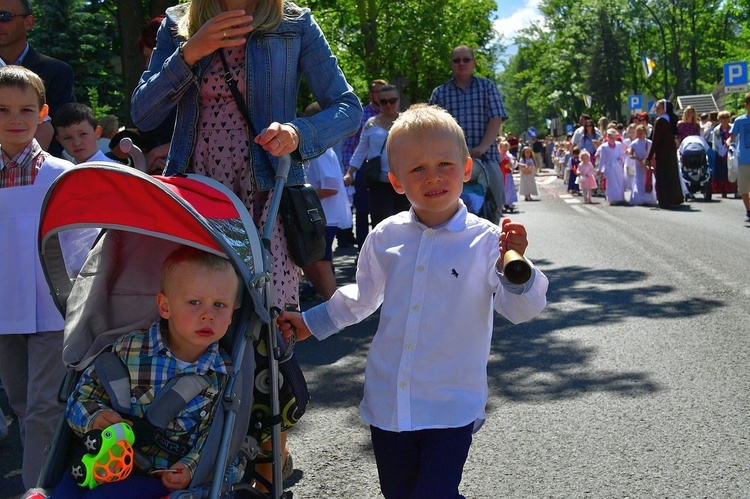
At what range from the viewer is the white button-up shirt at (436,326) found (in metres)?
3.29

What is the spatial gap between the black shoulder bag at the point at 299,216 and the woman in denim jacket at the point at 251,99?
3 cm

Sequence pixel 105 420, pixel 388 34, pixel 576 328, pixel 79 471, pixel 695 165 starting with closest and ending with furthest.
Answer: pixel 79 471
pixel 105 420
pixel 576 328
pixel 695 165
pixel 388 34

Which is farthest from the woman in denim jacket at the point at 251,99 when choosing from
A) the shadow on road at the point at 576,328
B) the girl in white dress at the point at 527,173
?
the girl in white dress at the point at 527,173

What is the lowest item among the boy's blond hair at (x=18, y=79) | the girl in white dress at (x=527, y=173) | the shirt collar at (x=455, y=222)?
the girl in white dress at (x=527, y=173)

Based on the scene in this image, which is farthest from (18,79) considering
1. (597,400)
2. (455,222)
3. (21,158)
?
(597,400)

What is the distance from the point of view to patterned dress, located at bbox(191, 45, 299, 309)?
383 cm

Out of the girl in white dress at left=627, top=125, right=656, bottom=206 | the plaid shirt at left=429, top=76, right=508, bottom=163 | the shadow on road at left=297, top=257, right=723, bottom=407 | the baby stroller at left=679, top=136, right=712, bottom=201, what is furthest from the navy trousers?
the baby stroller at left=679, top=136, right=712, bottom=201

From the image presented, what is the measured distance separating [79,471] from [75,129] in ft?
10.9

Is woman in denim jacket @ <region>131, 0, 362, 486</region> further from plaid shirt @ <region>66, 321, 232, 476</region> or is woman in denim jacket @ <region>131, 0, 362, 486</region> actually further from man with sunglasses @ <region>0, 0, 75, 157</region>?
man with sunglasses @ <region>0, 0, 75, 157</region>

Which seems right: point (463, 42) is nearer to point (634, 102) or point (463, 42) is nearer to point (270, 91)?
point (634, 102)

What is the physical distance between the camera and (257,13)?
379 cm

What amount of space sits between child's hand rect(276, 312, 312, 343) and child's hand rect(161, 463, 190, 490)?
2.38 feet

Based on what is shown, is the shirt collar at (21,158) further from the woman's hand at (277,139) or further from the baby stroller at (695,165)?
the baby stroller at (695,165)

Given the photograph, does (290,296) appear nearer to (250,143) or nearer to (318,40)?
(250,143)
